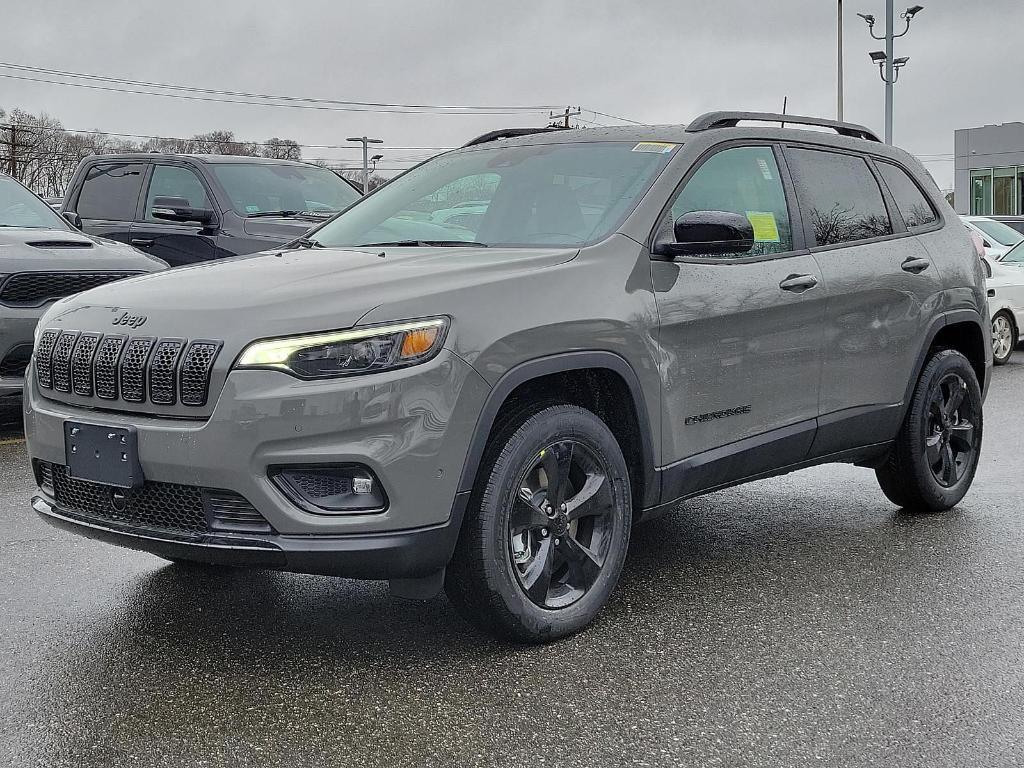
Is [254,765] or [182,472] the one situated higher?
[182,472]

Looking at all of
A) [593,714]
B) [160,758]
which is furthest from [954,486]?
[160,758]

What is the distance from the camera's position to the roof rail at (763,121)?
4973 millimetres

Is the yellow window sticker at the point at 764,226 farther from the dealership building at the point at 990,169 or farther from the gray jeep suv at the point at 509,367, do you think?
the dealership building at the point at 990,169

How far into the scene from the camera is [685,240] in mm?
4414

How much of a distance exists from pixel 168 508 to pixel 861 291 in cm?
307

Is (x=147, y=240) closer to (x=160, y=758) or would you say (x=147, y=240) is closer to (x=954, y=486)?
(x=954, y=486)

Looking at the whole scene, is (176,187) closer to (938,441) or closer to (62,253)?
(62,253)

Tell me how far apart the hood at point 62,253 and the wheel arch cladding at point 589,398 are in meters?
5.05

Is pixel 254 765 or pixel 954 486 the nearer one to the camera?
pixel 254 765

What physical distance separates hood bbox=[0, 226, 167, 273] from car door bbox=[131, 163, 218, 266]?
1750 mm

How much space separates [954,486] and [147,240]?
7770 mm

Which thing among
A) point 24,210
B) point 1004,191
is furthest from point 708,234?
point 1004,191

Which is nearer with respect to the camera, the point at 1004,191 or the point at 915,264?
the point at 915,264

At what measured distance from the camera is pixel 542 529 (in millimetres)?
4125
